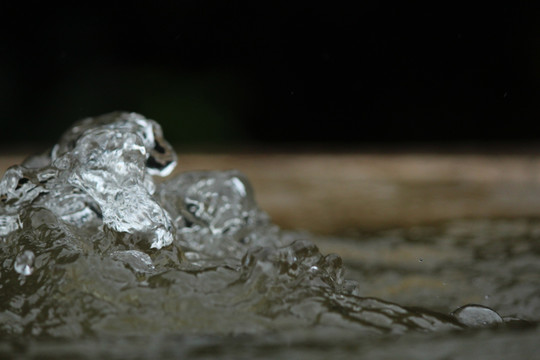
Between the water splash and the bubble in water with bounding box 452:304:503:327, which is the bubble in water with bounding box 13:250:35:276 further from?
the bubble in water with bounding box 452:304:503:327

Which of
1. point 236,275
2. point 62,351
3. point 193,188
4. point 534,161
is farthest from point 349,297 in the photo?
point 534,161

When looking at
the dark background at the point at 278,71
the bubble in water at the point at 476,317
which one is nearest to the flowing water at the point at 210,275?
the bubble in water at the point at 476,317

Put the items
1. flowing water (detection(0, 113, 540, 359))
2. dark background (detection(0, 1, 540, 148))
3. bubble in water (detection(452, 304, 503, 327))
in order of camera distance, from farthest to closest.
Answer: dark background (detection(0, 1, 540, 148)) < bubble in water (detection(452, 304, 503, 327)) < flowing water (detection(0, 113, 540, 359))

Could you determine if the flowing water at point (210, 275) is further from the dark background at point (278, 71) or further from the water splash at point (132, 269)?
the dark background at point (278, 71)

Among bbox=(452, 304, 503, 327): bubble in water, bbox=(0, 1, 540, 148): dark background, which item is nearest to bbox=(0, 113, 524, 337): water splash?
bbox=(452, 304, 503, 327): bubble in water

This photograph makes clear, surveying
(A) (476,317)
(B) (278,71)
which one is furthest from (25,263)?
(B) (278,71)

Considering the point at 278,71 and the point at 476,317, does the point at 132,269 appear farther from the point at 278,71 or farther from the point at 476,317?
the point at 278,71

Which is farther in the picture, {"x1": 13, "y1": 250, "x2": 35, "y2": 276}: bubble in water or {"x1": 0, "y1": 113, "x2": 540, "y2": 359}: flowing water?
{"x1": 13, "y1": 250, "x2": 35, "y2": 276}: bubble in water
